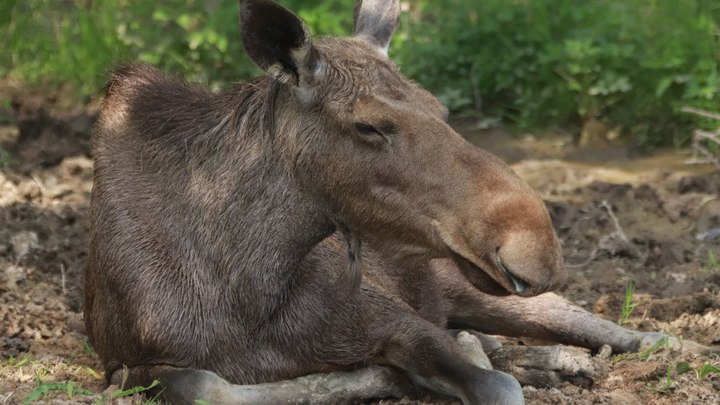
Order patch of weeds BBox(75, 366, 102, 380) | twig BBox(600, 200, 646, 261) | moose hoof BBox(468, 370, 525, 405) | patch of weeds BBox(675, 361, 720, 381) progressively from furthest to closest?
twig BBox(600, 200, 646, 261) → patch of weeds BBox(75, 366, 102, 380) → patch of weeds BBox(675, 361, 720, 381) → moose hoof BBox(468, 370, 525, 405)

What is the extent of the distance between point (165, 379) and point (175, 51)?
5905 mm

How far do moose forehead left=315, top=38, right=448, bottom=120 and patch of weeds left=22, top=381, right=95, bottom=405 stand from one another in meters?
1.60

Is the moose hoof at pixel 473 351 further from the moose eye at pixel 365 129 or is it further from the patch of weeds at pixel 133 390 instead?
the patch of weeds at pixel 133 390

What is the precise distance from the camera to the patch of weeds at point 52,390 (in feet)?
16.6

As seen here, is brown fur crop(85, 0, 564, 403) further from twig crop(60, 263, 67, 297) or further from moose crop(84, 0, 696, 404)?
twig crop(60, 263, 67, 297)

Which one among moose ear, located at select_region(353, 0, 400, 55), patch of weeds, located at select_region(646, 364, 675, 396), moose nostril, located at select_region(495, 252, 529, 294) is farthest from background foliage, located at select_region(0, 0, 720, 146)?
moose nostril, located at select_region(495, 252, 529, 294)

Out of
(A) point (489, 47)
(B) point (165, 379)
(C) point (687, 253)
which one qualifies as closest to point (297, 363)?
(B) point (165, 379)

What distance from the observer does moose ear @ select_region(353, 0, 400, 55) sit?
5714 millimetres

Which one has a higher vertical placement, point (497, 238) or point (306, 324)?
point (497, 238)

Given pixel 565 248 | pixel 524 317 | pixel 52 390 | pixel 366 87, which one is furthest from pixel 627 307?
pixel 52 390

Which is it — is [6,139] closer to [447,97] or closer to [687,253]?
[447,97]

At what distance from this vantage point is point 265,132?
5.34 m

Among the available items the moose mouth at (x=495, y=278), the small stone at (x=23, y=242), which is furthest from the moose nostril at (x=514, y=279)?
the small stone at (x=23, y=242)

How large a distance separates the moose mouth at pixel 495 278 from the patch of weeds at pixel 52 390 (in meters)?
1.70
